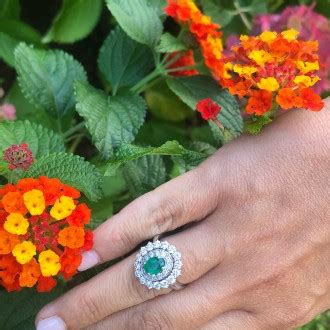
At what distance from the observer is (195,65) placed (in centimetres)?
106

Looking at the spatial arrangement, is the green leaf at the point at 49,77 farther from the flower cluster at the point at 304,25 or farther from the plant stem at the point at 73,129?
the flower cluster at the point at 304,25

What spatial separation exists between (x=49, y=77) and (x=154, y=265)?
0.43 meters

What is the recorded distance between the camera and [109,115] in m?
0.97

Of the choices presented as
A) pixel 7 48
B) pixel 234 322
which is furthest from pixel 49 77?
pixel 234 322

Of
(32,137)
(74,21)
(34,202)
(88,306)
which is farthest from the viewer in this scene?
(74,21)

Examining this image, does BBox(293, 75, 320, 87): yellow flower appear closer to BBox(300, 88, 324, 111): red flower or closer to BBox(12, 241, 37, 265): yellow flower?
BBox(300, 88, 324, 111): red flower

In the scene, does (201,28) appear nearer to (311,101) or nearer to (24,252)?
(311,101)

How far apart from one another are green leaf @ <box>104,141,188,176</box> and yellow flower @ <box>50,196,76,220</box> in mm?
100

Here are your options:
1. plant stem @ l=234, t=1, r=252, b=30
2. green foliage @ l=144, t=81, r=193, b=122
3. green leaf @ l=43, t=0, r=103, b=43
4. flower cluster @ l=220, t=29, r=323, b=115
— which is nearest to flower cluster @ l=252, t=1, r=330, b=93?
plant stem @ l=234, t=1, r=252, b=30

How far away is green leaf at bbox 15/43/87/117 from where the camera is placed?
103cm

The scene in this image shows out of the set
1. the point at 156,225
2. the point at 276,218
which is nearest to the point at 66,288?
the point at 156,225

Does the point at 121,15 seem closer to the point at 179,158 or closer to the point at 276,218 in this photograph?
the point at 179,158

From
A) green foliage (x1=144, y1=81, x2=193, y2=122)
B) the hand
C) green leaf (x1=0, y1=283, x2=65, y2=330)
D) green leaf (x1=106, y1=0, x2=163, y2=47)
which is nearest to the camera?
the hand

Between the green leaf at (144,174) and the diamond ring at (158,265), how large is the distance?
0.54ft
